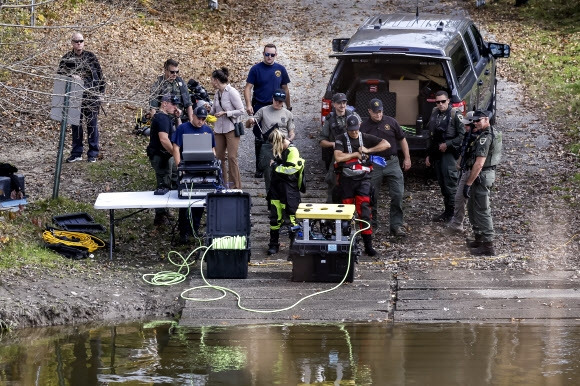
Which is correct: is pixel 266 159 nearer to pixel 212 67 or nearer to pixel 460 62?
pixel 460 62

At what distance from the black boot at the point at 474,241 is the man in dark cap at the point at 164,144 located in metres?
3.80

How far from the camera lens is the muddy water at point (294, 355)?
8.40m

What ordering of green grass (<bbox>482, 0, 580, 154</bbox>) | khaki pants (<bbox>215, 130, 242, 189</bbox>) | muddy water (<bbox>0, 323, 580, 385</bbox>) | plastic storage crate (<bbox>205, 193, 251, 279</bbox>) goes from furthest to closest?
green grass (<bbox>482, 0, 580, 154</bbox>)
khaki pants (<bbox>215, 130, 242, 189</bbox>)
plastic storage crate (<bbox>205, 193, 251, 279</bbox>)
muddy water (<bbox>0, 323, 580, 385</bbox>)

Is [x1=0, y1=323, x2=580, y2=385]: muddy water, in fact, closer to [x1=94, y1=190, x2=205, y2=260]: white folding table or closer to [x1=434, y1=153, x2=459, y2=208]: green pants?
[x1=94, y1=190, x2=205, y2=260]: white folding table

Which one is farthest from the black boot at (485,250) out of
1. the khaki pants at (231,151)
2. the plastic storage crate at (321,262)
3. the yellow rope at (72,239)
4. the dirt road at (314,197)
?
the yellow rope at (72,239)

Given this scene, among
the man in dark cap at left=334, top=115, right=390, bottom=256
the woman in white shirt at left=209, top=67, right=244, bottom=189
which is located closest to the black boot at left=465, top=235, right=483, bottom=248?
the man in dark cap at left=334, top=115, right=390, bottom=256

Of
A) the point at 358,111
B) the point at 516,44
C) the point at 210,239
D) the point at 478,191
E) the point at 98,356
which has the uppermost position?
the point at 516,44

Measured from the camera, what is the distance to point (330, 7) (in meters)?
27.2

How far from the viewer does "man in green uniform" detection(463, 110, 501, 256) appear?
11.7m

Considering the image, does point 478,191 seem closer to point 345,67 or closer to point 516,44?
point 345,67

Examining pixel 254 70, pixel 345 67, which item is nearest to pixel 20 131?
pixel 254 70

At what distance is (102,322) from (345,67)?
5509 millimetres

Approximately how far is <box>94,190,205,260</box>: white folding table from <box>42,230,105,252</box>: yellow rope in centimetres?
26

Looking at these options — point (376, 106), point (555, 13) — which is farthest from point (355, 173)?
point (555, 13)
